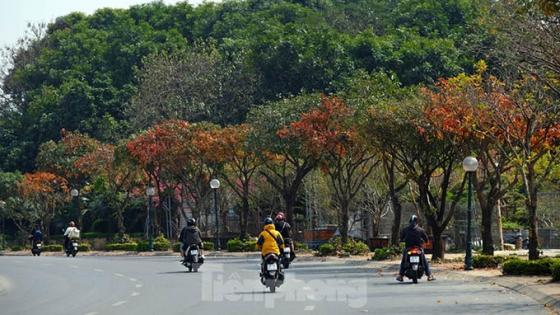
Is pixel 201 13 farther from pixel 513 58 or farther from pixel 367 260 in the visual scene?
pixel 513 58

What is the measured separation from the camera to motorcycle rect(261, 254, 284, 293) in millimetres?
24781

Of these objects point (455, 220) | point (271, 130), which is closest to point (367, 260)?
point (271, 130)

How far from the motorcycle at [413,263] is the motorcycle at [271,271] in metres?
4.29

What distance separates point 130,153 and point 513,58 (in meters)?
38.0

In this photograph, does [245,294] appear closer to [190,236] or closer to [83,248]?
[190,236]

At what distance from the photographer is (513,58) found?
25.3 meters

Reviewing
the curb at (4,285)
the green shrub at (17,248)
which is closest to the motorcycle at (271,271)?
the curb at (4,285)

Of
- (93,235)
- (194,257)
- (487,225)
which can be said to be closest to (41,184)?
(93,235)

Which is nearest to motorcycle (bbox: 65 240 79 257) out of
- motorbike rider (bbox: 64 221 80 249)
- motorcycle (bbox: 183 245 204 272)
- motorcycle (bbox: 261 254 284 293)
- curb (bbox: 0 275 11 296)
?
motorbike rider (bbox: 64 221 80 249)

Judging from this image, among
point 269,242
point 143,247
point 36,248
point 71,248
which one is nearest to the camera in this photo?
point 269,242

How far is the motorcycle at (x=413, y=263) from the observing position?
27.8 metres

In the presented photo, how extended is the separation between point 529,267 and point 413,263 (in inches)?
119

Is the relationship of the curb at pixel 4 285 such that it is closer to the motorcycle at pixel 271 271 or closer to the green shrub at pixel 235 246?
the motorcycle at pixel 271 271

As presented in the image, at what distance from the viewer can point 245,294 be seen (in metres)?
24.3
